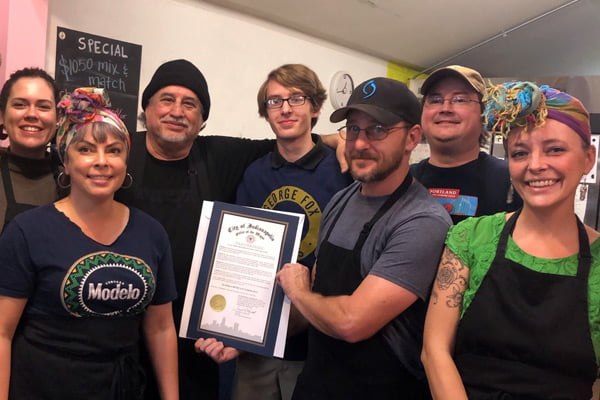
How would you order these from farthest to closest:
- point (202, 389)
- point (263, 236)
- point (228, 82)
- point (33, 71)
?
point (228, 82)
point (202, 389)
point (33, 71)
point (263, 236)

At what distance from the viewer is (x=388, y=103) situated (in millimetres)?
Answer: 1499

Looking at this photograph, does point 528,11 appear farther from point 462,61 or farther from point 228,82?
point 228,82

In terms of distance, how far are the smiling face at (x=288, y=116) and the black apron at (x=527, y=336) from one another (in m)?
1.03

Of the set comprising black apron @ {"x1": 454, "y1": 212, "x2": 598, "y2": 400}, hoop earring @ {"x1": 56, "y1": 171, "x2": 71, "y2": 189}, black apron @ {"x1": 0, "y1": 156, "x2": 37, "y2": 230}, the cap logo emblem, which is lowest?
black apron @ {"x1": 454, "y1": 212, "x2": 598, "y2": 400}

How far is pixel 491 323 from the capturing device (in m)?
1.22

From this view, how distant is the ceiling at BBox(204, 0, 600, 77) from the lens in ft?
12.0

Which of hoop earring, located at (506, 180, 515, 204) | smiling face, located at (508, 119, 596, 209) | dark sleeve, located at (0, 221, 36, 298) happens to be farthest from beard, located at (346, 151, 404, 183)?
dark sleeve, located at (0, 221, 36, 298)

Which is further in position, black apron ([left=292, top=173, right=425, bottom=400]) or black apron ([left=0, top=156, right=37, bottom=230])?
black apron ([left=0, top=156, right=37, bottom=230])

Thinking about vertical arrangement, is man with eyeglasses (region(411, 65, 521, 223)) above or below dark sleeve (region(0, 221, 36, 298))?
above

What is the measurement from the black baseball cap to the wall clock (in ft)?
8.89

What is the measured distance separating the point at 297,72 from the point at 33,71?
1040mm

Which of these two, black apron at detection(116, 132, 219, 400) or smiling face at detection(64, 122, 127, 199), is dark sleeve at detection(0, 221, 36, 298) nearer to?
smiling face at detection(64, 122, 127, 199)

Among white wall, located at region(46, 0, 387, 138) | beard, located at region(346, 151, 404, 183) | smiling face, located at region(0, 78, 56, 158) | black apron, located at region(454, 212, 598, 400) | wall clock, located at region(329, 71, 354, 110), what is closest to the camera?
black apron, located at region(454, 212, 598, 400)

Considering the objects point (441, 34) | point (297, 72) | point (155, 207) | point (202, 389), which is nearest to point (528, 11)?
point (441, 34)
